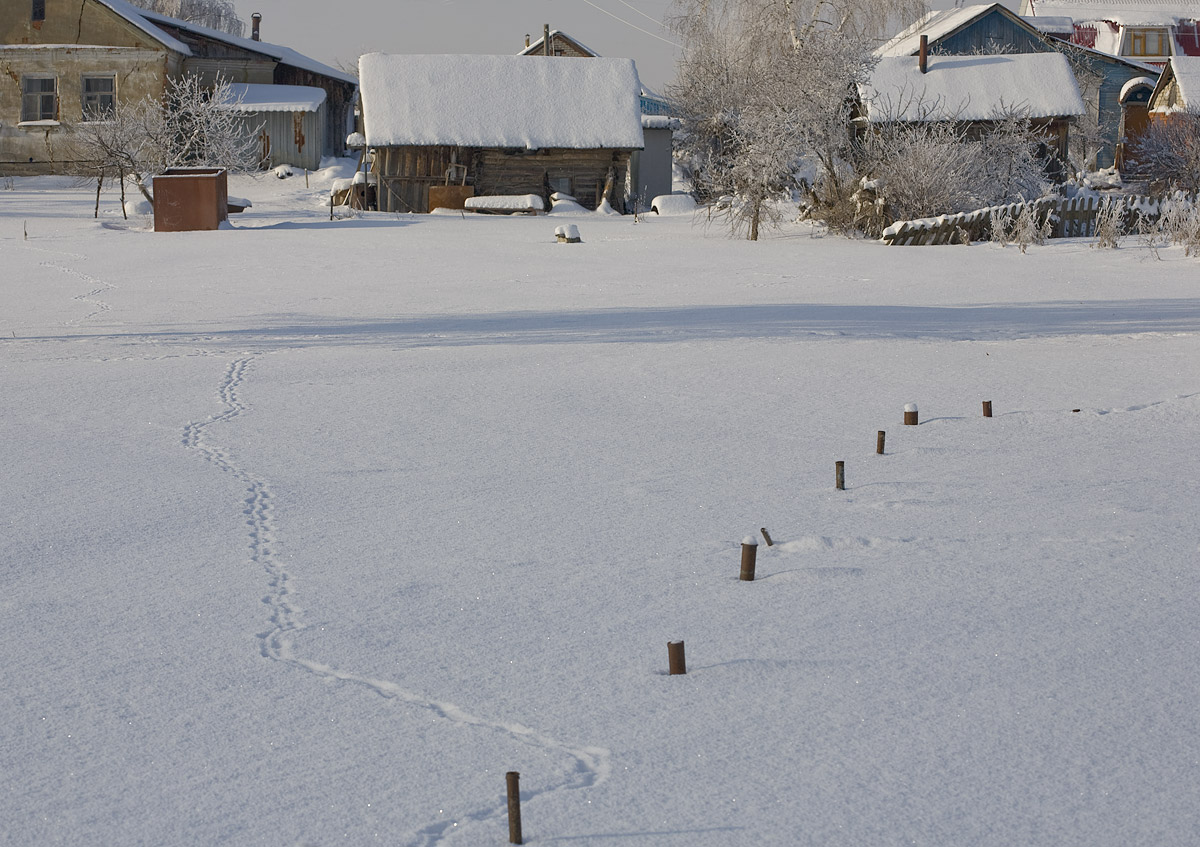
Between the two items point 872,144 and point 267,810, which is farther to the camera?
point 872,144

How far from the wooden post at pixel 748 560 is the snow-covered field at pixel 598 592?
3 centimetres

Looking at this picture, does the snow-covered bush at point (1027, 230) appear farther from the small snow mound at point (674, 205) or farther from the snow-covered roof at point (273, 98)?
the snow-covered roof at point (273, 98)

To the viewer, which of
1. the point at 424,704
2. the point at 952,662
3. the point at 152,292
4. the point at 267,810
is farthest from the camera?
the point at 152,292

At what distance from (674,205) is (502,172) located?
14.7ft

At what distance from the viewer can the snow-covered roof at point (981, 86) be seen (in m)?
29.0

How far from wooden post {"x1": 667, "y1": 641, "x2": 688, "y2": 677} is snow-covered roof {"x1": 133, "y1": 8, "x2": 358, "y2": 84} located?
35.6 meters

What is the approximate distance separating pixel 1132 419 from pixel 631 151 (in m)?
25.8

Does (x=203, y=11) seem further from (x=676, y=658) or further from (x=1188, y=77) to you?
(x=676, y=658)

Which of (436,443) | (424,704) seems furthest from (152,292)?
(424,704)

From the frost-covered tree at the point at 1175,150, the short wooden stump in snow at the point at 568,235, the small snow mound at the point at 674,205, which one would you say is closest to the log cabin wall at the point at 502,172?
the small snow mound at the point at 674,205

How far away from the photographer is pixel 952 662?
120 inches

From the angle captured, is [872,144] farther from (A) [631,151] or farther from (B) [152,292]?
(B) [152,292]

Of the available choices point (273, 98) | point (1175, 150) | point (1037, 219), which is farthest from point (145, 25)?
point (1175, 150)

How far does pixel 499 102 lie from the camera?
30172 mm
